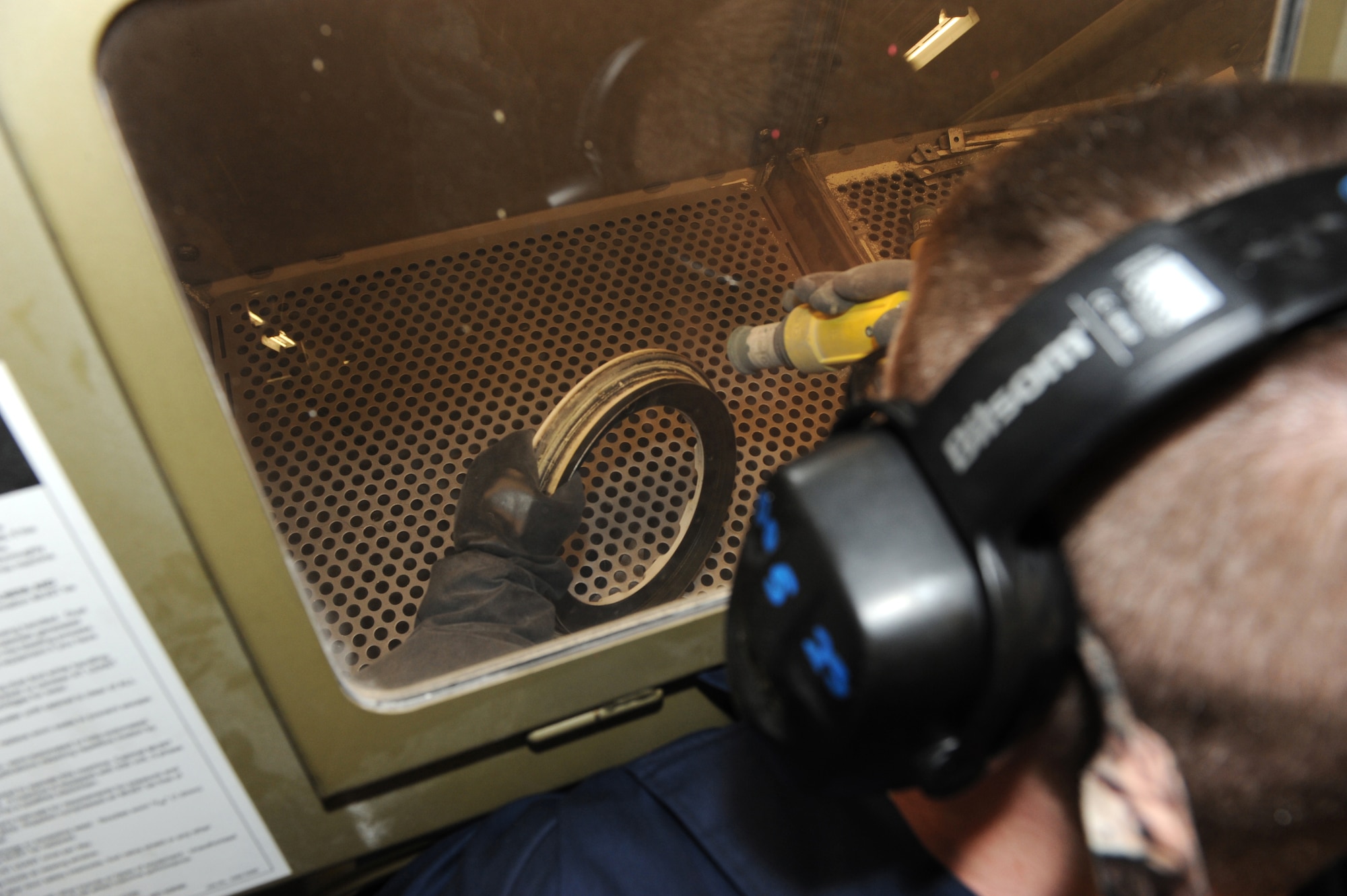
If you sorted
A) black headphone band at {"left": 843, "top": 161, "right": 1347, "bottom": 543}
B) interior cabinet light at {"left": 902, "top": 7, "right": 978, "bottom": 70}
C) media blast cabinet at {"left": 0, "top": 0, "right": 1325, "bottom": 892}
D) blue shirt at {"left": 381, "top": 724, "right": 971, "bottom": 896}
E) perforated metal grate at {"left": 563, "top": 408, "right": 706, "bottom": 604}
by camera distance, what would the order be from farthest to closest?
1. interior cabinet light at {"left": 902, "top": 7, "right": 978, "bottom": 70}
2. perforated metal grate at {"left": 563, "top": 408, "right": 706, "bottom": 604}
3. blue shirt at {"left": 381, "top": 724, "right": 971, "bottom": 896}
4. media blast cabinet at {"left": 0, "top": 0, "right": 1325, "bottom": 892}
5. black headphone band at {"left": 843, "top": 161, "right": 1347, "bottom": 543}

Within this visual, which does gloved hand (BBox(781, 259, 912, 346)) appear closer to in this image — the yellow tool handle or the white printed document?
the yellow tool handle

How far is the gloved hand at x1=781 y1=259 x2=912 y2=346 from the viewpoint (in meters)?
0.76

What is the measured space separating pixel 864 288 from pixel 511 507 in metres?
0.45

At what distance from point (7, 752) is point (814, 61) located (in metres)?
1.13

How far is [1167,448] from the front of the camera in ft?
1.02

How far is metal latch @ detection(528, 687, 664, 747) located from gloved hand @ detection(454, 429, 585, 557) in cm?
20

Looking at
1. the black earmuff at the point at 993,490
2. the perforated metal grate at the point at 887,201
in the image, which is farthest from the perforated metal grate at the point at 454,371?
the black earmuff at the point at 993,490

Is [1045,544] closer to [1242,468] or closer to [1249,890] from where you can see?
[1242,468]

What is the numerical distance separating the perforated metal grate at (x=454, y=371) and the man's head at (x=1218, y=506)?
21.9 inches

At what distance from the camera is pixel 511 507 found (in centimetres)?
80

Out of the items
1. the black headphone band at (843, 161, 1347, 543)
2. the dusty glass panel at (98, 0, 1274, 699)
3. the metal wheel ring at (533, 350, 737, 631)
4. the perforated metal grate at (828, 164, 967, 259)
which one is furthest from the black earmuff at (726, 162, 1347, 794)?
the perforated metal grate at (828, 164, 967, 259)

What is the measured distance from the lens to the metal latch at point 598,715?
69cm

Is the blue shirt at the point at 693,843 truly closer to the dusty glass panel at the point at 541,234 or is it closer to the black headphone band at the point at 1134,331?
the dusty glass panel at the point at 541,234

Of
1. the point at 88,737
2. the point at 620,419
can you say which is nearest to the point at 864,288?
the point at 620,419
